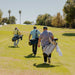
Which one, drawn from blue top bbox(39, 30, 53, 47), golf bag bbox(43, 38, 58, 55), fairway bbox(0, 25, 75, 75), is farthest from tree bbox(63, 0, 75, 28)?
golf bag bbox(43, 38, 58, 55)

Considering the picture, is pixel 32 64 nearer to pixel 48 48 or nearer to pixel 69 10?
pixel 48 48

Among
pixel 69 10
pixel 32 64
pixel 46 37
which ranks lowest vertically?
pixel 32 64

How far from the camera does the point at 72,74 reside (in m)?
8.59

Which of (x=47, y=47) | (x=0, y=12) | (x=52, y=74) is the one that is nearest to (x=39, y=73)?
(x=52, y=74)

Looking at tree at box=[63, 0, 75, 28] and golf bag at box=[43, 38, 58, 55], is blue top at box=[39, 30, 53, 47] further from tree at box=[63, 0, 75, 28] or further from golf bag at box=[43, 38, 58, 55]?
tree at box=[63, 0, 75, 28]

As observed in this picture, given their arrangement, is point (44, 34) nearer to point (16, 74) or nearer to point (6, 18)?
point (16, 74)

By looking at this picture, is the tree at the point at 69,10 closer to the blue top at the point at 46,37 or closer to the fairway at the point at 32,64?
the fairway at the point at 32,64

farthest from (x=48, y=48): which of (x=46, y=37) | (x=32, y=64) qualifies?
(x=32, y=64)

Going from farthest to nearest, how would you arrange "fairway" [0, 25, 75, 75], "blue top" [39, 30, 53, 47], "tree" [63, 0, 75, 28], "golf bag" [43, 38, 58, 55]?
"tree" [63, 0, 75, 28]
"blue top" [39, 30, 53, 47]
"golf bag" [43, 38, 58, 55]
"fairway" [0, 25, 75, 75]

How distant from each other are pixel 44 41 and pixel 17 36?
927cm

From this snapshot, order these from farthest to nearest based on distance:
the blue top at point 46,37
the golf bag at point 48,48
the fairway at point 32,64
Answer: the blue top at point 46,37, the golf bag at point 48,48, the fairway at point 32,64

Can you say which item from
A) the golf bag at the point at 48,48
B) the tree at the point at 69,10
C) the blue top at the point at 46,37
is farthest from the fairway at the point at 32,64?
the tree at the point at 69,10

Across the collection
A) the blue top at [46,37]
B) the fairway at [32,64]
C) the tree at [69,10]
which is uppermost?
the tree at [69,10]

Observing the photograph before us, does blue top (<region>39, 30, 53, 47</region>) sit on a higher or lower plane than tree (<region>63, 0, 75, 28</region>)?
lower
